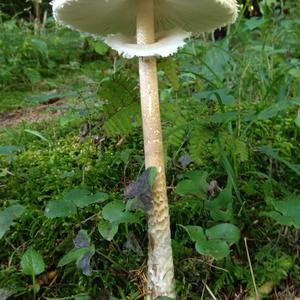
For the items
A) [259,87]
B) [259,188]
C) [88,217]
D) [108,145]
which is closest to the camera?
[88,217]

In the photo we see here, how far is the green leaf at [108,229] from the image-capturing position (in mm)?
1435

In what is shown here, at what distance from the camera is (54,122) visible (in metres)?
2.78

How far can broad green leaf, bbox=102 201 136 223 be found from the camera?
1.48 meters

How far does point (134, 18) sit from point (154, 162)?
0.59 m

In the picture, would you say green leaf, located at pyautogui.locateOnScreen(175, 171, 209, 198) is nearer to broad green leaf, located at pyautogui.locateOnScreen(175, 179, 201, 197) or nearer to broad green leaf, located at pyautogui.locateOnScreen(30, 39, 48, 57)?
broad green leaf, located at pyautogui.locateOnScreen(175, 179, 201, 197)

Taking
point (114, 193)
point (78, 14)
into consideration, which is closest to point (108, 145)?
point (114, 193)

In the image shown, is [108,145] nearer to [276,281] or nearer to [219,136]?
[219,136]

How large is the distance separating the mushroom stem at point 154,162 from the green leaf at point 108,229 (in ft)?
0.49

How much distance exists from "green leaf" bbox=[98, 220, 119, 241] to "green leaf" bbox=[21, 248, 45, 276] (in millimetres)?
242

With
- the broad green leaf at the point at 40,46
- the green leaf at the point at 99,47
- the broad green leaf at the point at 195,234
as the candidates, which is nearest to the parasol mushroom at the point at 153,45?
the broad green leaf at the point at 195,234

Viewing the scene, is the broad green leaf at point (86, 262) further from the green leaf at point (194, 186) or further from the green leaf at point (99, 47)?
the green leaf at point (99, 47)

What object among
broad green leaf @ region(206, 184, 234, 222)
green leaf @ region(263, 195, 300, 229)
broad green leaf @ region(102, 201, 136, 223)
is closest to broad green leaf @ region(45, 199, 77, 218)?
broad green leaf @ region(102, 201, 136, 223)

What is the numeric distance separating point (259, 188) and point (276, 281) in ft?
1.42

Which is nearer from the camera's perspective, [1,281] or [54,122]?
[1,281]
